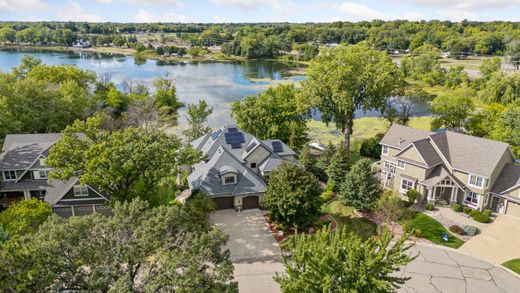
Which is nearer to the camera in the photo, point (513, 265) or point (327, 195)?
point (513, 265)

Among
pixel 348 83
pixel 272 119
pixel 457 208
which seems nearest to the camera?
pixel 457 208

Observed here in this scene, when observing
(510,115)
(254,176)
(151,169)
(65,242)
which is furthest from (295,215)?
(510,115)

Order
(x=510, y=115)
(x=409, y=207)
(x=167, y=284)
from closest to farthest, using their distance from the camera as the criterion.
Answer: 1. (x=167, y=284)
2. (x=409, y=207)
3. (x=510, y=115)

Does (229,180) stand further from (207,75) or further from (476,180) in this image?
(207,75)

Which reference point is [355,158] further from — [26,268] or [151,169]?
[26,268]

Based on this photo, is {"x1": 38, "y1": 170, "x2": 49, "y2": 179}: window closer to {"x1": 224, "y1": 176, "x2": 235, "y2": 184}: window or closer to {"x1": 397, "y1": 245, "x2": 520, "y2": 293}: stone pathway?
{"x1": 224, "y1": 176, "x2": 235, "y2": 184}: window

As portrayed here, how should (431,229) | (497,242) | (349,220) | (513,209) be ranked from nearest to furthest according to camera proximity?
(497,242) → (431,229) → (349,220) → (513,209)

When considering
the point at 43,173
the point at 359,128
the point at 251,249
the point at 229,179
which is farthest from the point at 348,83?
the point at 43,173
